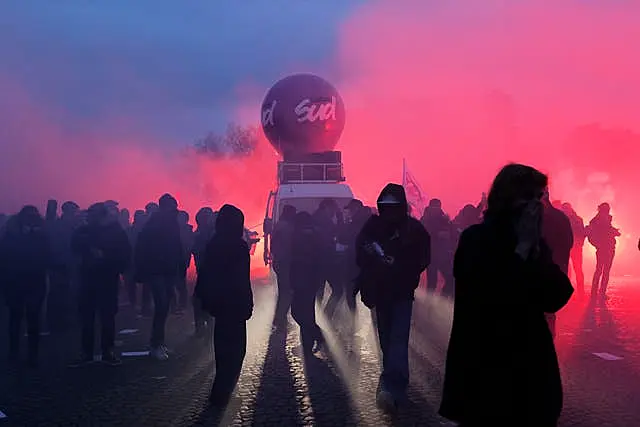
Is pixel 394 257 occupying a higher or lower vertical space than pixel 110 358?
higher

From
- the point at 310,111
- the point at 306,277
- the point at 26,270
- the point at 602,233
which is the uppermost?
the point at 310,111

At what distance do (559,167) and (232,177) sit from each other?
78.8ft

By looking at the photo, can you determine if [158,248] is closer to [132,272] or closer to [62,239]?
[62,239]

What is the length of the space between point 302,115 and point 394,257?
17558mm

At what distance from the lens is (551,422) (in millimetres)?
3104

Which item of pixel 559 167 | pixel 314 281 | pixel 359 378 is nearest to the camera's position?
pixel 359 378

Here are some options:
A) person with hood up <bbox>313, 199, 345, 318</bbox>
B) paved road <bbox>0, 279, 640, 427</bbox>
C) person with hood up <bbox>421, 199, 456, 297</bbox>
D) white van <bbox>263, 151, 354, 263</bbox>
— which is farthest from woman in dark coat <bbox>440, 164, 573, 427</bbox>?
white van <bbox>263, 151, 354, 263</bbox>

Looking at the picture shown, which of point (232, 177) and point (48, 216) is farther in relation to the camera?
point (232, 177)

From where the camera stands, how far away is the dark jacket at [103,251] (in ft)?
27.8

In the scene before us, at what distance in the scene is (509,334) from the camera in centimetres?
311

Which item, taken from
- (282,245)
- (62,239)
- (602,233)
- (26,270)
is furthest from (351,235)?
(602,233)

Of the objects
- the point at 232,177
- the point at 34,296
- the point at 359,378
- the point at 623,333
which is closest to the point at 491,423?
the point at 359,378

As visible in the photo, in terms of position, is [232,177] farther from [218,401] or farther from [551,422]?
[551,422]

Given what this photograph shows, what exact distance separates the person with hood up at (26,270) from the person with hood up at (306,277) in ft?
9.69
